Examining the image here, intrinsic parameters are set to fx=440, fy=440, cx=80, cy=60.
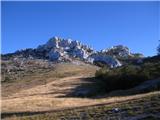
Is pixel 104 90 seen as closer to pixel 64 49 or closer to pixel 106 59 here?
pixel 106 59

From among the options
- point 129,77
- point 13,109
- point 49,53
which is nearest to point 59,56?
point 49,53

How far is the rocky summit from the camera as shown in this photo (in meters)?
152

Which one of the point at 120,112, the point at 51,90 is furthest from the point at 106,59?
the point at 120,112

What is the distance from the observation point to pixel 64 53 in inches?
6132

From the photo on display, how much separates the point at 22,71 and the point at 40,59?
26.4m

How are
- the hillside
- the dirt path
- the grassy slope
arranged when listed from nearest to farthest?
the grassy slope < the hillside < the dirt path

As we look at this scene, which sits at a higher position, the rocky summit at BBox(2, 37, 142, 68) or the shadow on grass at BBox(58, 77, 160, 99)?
the rocky summit at BBox(2, 37, 142, 68)

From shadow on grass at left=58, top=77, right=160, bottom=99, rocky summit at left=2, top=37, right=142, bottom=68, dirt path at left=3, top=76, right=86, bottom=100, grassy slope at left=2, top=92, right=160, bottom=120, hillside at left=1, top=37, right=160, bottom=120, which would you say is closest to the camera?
grassy slope at left=2, top=92, right=160, bottom=120

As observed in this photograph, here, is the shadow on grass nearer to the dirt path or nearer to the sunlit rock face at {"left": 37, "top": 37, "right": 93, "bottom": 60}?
the dirt path

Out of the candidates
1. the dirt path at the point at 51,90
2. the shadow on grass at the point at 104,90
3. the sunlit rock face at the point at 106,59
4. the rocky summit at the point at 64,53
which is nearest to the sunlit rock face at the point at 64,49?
the rocky summit at the point at 64,53

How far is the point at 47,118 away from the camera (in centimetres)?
3344

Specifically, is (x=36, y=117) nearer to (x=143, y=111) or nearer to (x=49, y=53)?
(x=143, y=111)

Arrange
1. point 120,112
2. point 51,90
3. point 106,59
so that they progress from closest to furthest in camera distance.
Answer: point 120,112
point 51,90
point 106,59

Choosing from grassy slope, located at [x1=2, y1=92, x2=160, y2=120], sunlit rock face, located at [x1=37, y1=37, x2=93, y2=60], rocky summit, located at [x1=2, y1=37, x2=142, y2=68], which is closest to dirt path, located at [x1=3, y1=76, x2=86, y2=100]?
grassy slope, located at [x1=2, y1=92, x2=160, y2=120]
